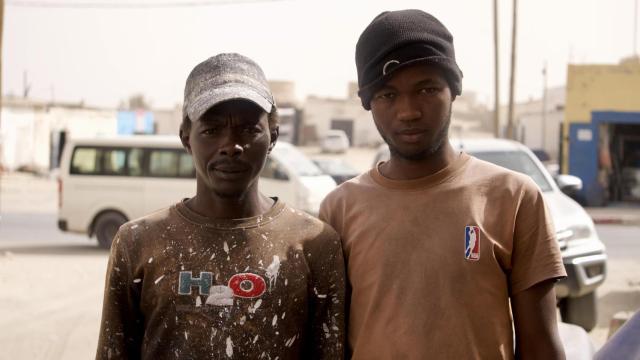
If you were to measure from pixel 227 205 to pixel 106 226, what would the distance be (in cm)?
1211

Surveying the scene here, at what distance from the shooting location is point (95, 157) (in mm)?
14117

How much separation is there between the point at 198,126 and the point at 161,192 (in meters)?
11.8

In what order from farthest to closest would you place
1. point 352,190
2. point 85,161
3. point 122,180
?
point 85,161 → point 122,180 → point 352,190

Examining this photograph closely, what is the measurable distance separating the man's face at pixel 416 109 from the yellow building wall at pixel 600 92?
21631 mm

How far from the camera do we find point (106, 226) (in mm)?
13805

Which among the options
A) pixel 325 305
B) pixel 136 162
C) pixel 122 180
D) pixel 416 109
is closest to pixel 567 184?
pixel 416 109

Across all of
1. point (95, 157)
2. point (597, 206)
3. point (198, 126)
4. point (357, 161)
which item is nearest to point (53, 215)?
point (95, 157)

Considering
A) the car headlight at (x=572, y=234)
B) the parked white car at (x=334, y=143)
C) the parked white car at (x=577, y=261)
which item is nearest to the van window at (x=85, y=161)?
the parked white car at (x=577, y=261)

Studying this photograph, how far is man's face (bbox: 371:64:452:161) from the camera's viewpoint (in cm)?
222

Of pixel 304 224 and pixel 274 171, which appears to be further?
pixel 274 171

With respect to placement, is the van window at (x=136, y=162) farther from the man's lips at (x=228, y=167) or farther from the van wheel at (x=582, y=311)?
the man's lips at (x=228, y=167)

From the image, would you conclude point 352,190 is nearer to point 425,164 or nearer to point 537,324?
point 425,164

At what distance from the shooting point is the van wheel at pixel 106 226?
45.0 ft

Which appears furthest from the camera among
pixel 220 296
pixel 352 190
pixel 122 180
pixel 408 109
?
pixel 122 180
